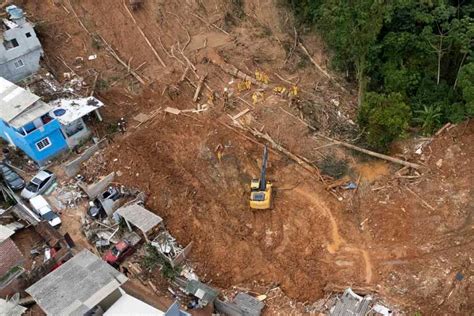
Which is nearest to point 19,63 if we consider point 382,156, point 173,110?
point 173,110

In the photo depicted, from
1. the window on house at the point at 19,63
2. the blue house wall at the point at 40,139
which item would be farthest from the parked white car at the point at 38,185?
the window on house at the point at 19,63

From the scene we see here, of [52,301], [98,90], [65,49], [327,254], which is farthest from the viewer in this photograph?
[65,49]

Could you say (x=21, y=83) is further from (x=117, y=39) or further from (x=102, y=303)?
(x=102, y=303)

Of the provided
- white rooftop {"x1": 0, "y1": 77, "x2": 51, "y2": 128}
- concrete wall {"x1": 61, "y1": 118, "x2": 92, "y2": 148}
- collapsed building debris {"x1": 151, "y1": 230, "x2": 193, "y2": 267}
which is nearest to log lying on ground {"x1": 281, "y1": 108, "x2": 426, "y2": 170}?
collapsed building debris {"x1": 151, "y1": 230, "x2": 193, "y2": 267}

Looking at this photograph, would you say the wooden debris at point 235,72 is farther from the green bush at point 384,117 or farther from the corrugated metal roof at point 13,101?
the corrugated metal roof at point 13,101

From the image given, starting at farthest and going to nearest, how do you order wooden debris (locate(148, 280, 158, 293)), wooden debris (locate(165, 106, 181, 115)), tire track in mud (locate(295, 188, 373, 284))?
wooden debris (locate(165, 106, 181, 115)) → tire track in mud (locate(295, 188, 373, 284)) → wooden debris (locate(148, 280, 158, 293))

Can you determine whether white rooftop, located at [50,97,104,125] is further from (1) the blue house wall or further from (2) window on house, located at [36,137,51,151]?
(2) window on house, located at [36,137,51,151]

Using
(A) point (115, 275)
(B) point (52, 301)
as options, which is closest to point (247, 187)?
(A) point (115, 275)
